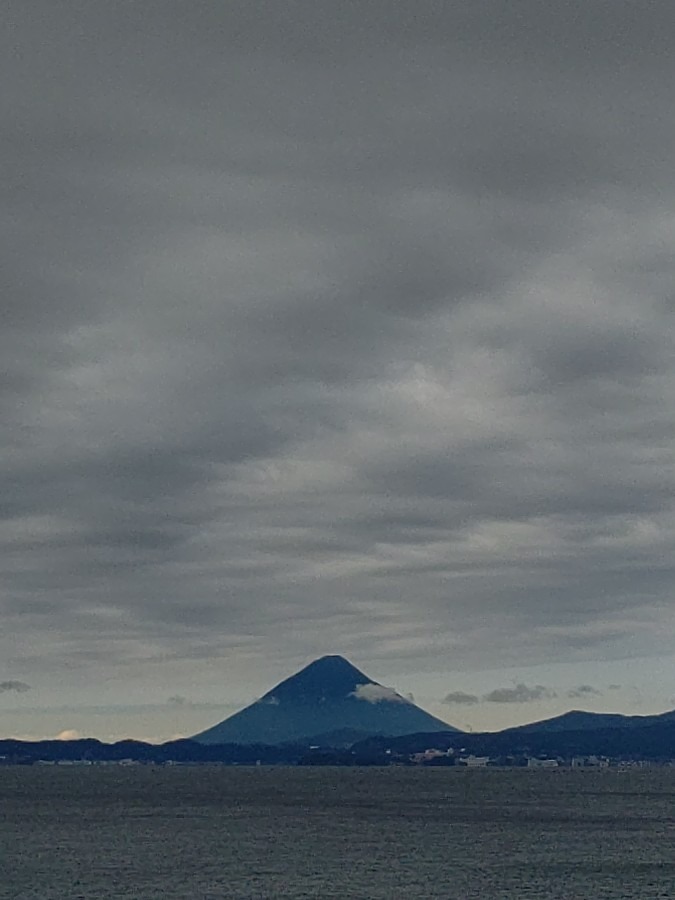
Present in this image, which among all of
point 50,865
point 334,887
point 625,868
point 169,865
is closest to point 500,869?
point 625,868

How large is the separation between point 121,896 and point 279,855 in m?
47.6

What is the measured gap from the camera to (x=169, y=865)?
17750 cm

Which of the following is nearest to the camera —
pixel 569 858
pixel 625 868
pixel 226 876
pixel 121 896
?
pixel 121 896

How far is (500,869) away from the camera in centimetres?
17238

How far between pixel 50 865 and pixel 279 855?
113 ft

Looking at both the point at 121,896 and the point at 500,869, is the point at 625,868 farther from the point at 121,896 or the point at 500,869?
the point at 121,896

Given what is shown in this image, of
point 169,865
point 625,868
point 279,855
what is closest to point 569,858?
point 625,868

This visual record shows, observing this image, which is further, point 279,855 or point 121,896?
point 279,855

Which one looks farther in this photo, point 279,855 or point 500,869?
point 279,855

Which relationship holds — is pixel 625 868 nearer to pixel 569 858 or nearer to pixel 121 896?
pixel 569 858

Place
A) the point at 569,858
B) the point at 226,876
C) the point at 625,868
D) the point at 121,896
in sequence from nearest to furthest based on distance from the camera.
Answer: the point at 121,896
the point at 226,876
the point at 625,868
the point at 569,858

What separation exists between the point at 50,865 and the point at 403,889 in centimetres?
5568

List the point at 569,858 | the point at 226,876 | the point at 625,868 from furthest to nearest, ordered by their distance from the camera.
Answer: the point at 569,858 → the point at 625,868 → the point at 226,876

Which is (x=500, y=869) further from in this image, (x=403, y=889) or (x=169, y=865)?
(x=169, y=865)
